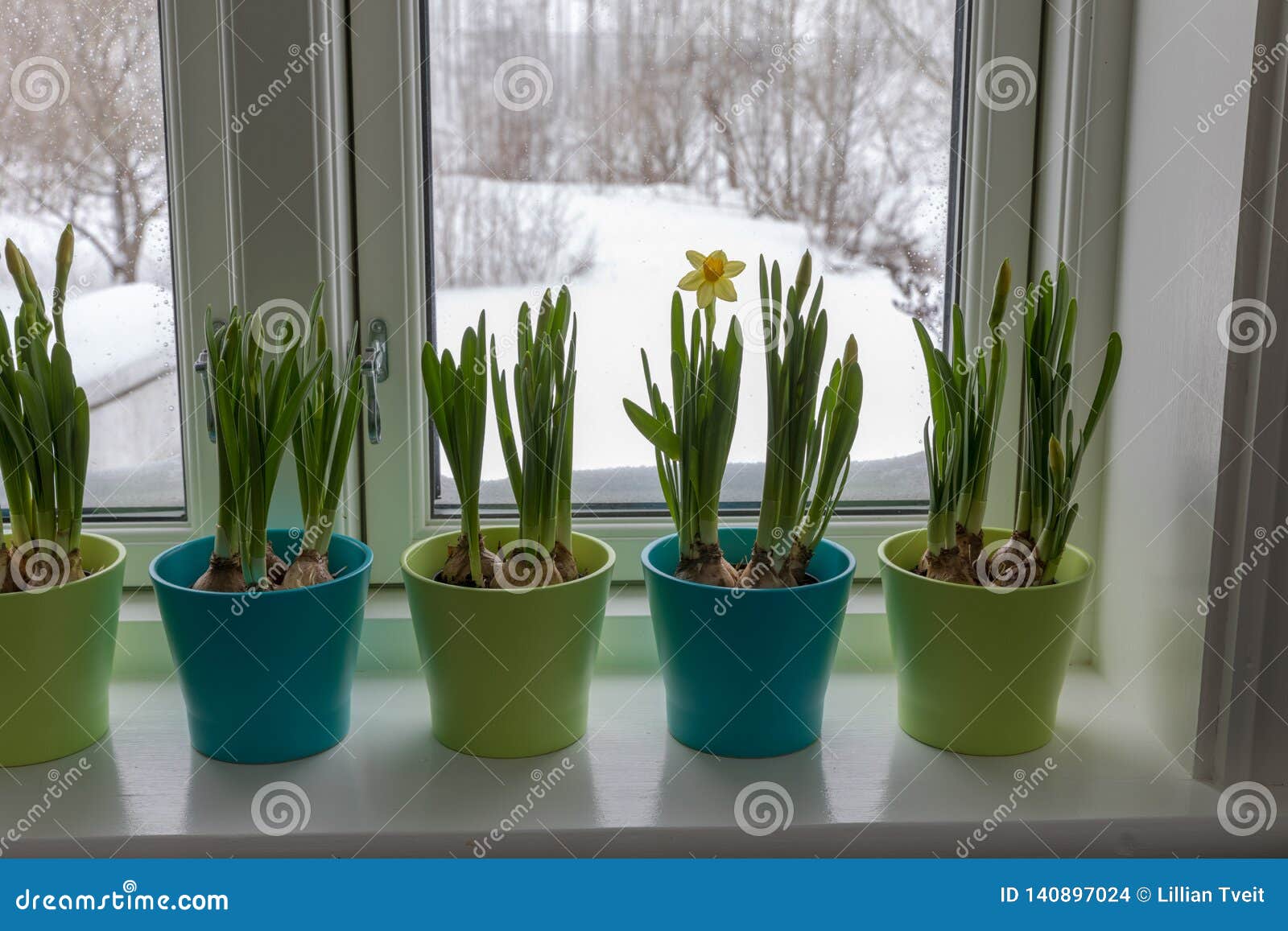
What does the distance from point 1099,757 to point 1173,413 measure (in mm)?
290

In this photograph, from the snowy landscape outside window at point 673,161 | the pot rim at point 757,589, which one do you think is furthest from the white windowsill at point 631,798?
the snowy landscape outside window at point 673,161

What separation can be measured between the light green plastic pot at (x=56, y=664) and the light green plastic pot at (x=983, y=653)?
65 cm

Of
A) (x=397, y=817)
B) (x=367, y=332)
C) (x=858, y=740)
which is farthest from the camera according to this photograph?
(x=367, y=332)

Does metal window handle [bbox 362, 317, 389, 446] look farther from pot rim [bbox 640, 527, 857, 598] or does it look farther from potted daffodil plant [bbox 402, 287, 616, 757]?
pot rim [bbox 640, 527, 857, 598]

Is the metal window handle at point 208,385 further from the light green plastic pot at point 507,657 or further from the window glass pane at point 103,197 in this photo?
the light green plastic pot at point 507,657

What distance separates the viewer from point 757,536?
102 cm

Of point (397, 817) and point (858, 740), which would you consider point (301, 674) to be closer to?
point (397, 817)

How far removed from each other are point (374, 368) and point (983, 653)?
23.6 inches

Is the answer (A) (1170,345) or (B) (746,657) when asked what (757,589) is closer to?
(B) (746,657)

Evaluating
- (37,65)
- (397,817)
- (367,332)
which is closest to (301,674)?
(397,817)

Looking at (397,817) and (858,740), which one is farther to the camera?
(858,740)

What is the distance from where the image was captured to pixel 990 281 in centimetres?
114

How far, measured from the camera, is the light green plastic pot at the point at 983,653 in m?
0.94

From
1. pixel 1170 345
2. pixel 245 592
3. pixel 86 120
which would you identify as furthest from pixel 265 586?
pixel 1170 345
